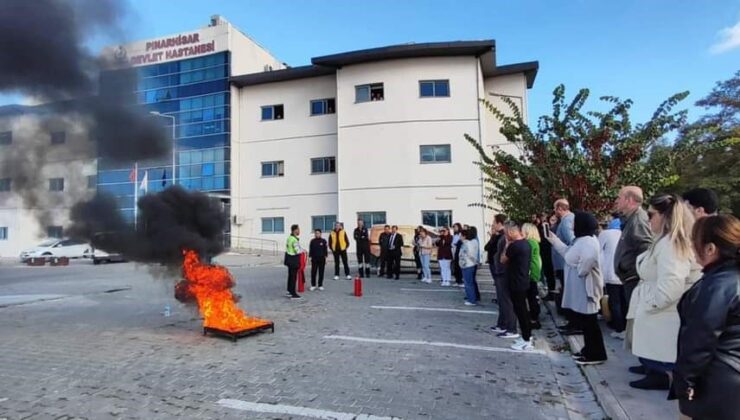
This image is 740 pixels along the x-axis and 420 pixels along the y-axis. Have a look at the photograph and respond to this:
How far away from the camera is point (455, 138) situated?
86.0ft

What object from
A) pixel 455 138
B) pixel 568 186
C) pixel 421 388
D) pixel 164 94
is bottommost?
pixel 421 388

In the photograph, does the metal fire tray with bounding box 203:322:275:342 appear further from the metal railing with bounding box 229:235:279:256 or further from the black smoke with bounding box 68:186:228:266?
the metal railing with bounding box 229:235:279:256

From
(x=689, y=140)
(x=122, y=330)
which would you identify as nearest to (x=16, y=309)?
(x=122, y=330)

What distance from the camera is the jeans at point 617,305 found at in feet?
22.1

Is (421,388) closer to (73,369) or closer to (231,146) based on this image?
(73,369)

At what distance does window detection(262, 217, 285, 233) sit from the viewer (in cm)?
3009

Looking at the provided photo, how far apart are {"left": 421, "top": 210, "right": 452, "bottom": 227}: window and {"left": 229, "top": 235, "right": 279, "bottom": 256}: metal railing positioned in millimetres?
9790

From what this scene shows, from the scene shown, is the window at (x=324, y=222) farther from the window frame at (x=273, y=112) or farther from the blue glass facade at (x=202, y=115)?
the window frame at (x=273, y=112)

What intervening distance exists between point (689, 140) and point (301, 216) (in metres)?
23.0

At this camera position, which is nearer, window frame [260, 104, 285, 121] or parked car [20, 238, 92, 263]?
parked car [20, 238, 92, 263]

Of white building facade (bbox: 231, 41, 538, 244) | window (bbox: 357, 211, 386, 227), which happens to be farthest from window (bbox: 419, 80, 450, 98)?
window (bbox: 357, 211, 386, 227)

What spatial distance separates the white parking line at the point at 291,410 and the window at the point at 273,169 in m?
26.4

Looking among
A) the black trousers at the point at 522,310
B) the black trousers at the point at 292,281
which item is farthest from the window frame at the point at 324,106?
the black trousers at the point at 522,310

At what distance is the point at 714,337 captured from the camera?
7.82 feet
